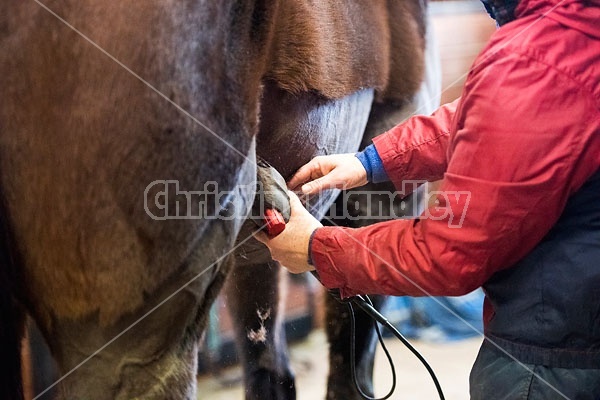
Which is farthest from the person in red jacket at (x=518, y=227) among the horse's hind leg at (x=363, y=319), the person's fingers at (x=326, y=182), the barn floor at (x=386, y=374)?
the barn floor at (x=386, y=374)

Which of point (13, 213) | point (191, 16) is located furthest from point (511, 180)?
point (13, 213)

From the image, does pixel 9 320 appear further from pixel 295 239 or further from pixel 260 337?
pixel 260 337

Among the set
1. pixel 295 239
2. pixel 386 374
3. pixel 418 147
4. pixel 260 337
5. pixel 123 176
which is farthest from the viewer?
pixel 386 374

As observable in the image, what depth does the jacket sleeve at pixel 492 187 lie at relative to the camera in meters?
0.51

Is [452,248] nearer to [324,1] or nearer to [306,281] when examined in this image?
[324,1]

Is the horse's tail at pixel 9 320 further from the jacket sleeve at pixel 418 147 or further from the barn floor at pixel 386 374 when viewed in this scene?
the barn floor at pixel 386 374

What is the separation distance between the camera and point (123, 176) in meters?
0.50

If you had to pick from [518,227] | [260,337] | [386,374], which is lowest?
[386,374]

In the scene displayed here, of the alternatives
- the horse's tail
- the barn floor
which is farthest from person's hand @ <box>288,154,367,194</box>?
the barn floor

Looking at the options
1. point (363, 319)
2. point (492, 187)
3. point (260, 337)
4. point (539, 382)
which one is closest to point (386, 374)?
point (363, 319)

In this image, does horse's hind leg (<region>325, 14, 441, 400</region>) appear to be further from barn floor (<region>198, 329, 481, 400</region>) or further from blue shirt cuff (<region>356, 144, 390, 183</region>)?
blue shirt cuff (<region>356, 144, 390, 183</region>)

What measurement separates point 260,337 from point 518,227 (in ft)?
2.92

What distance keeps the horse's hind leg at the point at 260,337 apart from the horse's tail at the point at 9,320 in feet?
2.47

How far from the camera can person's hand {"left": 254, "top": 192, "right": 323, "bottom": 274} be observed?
0.65m
